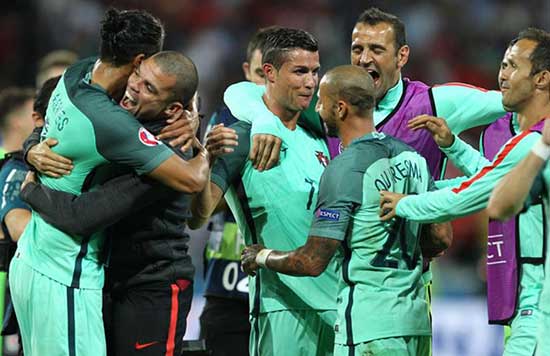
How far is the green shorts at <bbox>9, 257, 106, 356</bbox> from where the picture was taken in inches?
194

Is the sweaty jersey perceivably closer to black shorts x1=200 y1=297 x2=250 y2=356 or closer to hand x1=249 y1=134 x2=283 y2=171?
hand x1=249 y1=134 x2=283 y2=171

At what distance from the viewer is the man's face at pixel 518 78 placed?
4.85 meters

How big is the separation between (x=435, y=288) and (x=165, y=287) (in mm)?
6370

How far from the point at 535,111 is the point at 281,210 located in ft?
4.65

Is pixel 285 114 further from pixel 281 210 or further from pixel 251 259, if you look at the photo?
pixel 251 259

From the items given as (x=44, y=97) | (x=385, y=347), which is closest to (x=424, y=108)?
(x=385, y=347)

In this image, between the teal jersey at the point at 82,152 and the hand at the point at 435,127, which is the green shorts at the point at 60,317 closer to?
the teal jersey at the point at 82,152

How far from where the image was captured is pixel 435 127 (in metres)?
5.33

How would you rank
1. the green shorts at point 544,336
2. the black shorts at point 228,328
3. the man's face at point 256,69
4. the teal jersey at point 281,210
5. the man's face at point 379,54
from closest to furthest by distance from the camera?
the green shorts at point 544,336
the teal jersey at point 281,210
the man's face at point 379,54
the black shorts at point 228,328
the man's face at point 256,69

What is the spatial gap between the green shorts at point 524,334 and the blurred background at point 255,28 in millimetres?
8781

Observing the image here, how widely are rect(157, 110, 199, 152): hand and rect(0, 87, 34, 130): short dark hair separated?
3.00 meters

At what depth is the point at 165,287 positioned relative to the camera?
5.18 meters

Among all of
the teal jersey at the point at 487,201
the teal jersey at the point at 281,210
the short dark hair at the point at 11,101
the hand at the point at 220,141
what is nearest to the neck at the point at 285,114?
the teal jersey at the point at 281,210

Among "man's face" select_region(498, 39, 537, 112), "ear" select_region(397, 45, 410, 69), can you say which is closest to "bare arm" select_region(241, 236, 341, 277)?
"man's face" select_region(498, 39, 537, 112)
